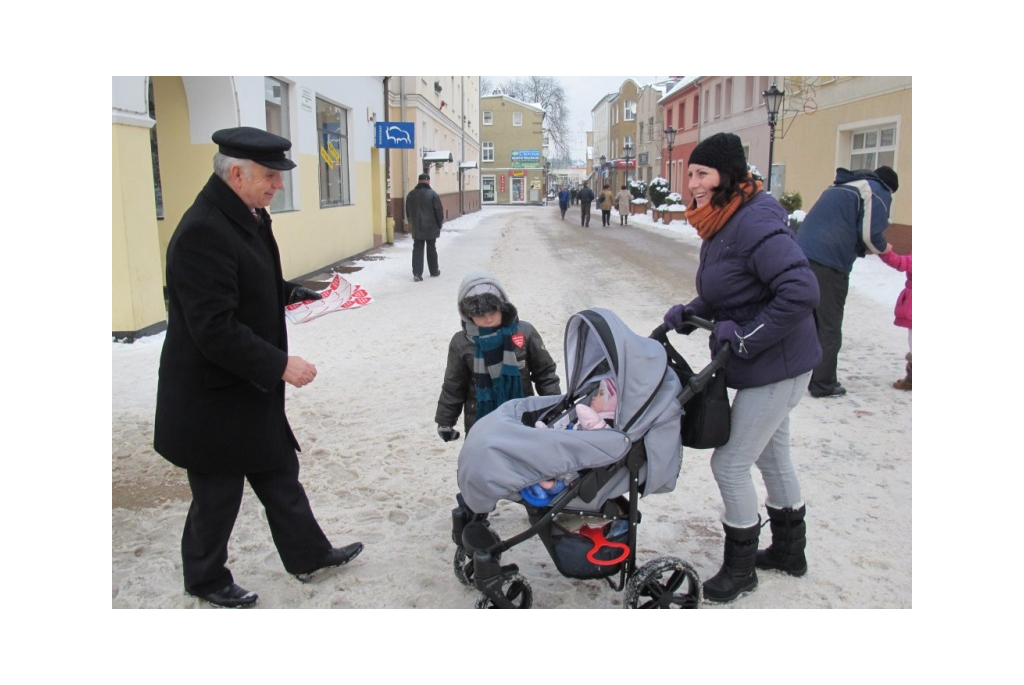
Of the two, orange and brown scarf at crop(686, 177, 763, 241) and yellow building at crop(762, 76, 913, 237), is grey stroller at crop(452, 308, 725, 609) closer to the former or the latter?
orange and brown scarf at crop(686, 177, 763, 241)

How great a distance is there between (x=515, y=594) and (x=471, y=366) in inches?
39.8

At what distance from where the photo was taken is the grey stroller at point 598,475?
9.15ft

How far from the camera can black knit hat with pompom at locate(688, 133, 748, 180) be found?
2.89 m

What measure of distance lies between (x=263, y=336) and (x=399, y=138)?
1520 cm

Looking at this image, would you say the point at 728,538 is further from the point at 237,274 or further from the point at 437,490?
the point at 237,274

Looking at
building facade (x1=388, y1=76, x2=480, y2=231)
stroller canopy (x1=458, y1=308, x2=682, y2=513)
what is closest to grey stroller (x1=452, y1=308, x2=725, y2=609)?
stroller canopy (x1=458, y1=308, x2=682, y2=513)

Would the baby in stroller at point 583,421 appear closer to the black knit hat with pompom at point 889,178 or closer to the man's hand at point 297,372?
the man's hand at point 297,372

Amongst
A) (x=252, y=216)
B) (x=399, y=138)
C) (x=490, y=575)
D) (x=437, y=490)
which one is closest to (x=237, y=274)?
(x=252, y=216)

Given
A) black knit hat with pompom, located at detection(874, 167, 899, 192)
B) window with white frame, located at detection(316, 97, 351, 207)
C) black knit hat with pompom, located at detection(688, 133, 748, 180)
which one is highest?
window with white frame, located at detection(316, 97, 351, 207)

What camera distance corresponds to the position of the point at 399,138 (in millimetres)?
17406

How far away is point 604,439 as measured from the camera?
9.21ft

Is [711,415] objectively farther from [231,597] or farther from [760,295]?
[231,597]

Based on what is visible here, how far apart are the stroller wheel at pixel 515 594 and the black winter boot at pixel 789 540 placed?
1.11 meters

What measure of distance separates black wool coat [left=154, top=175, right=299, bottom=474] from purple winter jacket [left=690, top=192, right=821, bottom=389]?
67.5 inches
